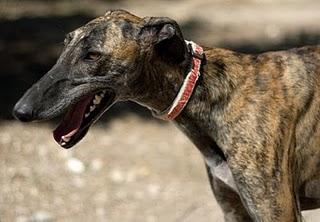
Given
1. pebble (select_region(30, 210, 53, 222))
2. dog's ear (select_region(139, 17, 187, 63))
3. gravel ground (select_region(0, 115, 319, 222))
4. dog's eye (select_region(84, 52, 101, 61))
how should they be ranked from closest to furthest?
dog's eye (select_region(84, 52, 101, 61)) → dog's ear (select_region(139, 17, 187, 63)) → pebble (select_region(30, 210, 53, 222)) → gravel ground (select_region(0, 115, 319, 222))

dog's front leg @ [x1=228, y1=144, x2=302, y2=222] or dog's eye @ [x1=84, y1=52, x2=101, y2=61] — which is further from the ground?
dog's eye @ [x1=84, y1=52, x2=101, y2=61]

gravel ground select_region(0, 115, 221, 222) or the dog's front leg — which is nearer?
the dog's front leg

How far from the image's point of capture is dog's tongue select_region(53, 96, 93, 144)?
405 centimetres

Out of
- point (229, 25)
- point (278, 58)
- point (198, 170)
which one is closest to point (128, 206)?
point (198, 170)

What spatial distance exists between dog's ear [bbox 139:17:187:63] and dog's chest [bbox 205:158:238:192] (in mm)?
595

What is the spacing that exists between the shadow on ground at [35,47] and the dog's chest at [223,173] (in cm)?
488

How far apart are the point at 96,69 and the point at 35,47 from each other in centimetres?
779

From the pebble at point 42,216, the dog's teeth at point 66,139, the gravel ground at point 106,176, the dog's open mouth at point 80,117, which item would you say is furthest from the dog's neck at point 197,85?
the pebble at point 42,216

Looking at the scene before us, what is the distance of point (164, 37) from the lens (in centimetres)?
411

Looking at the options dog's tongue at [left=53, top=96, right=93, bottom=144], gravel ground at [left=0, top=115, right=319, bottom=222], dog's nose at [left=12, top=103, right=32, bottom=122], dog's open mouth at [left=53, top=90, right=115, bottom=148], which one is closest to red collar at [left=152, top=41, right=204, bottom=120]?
dog's open mouth at [left=53, top=90, right=115, bottom=148]

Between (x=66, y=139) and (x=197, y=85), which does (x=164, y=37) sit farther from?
(x=66, y=139)

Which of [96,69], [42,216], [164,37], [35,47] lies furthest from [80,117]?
[35,47]

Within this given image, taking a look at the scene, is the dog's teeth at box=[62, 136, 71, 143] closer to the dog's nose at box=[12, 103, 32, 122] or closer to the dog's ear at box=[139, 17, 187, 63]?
the dog's nose at box=[12, 103, 32, 122]

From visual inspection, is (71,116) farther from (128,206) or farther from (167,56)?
(128,206)
